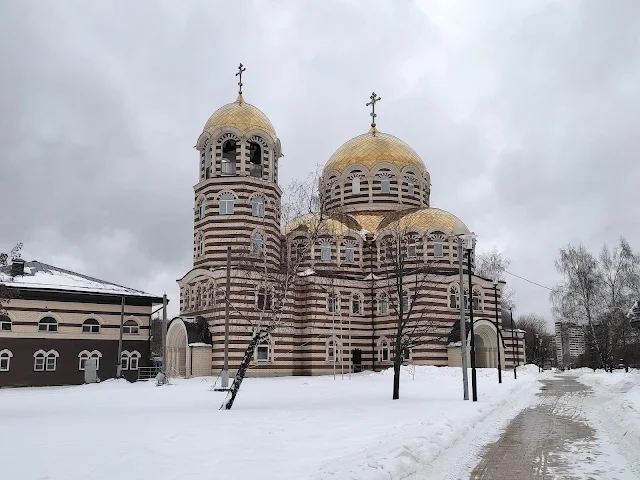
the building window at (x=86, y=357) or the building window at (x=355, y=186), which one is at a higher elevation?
the building window at (x=355, y=186)

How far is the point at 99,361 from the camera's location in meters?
38.6

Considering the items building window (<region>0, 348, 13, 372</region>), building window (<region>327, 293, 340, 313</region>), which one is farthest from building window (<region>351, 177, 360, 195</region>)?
building window (<region>0, 348, 13, 372</region>)

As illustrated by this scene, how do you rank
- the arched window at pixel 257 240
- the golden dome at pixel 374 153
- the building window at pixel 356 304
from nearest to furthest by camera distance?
the arched window at pixel 257 240, the building window at pixel 356 304, the golden dome at pixel 374 153

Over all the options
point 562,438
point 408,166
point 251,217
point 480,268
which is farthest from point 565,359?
point 562,438

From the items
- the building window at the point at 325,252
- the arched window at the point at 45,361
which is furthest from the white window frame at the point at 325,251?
the arched window at the point at 45,361

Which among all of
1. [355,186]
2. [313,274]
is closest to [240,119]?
[313,274]

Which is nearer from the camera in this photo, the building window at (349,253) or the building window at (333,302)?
the building window at (333,302)

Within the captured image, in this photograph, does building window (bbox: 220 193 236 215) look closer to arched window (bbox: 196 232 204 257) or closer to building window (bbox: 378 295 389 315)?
arched window (bbox: 196 232 204 257)

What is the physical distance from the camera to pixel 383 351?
43.7 metres

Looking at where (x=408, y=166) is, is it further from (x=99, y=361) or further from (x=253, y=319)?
(x=99, y=361)

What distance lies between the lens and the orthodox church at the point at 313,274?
37438 mm

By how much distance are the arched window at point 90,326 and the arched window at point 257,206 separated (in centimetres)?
1217

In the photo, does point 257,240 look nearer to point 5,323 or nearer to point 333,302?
point 333,302

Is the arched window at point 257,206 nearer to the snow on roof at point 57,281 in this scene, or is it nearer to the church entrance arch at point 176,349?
the church entrance arch at point 176,349
